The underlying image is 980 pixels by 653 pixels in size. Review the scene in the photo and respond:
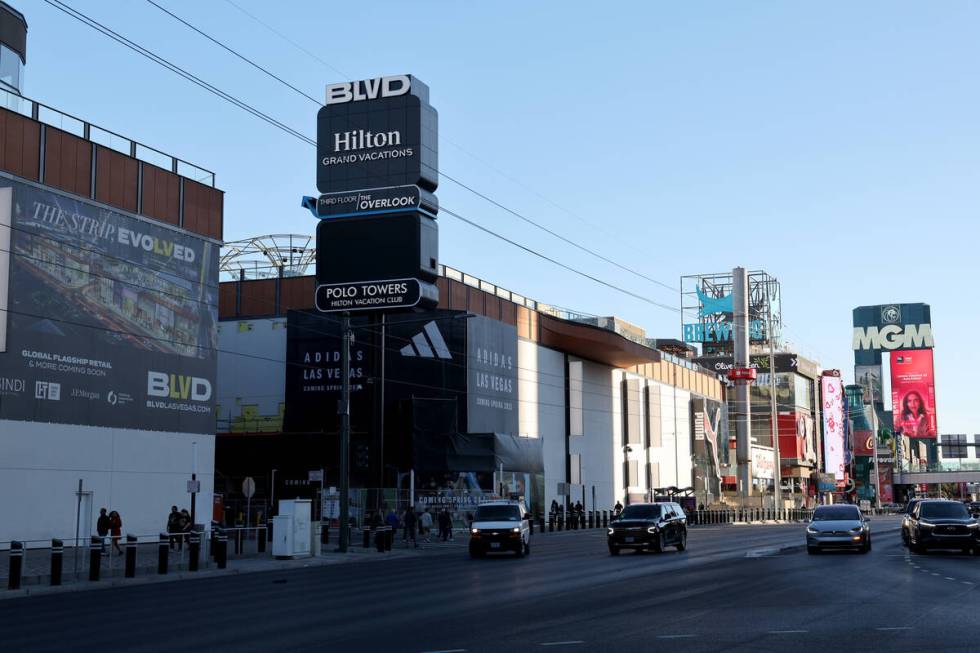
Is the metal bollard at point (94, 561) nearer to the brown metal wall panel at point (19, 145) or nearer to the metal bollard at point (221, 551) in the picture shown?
the metal bollard at point (221, 551)

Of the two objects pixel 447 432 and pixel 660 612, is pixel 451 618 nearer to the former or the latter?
pixel 660 612

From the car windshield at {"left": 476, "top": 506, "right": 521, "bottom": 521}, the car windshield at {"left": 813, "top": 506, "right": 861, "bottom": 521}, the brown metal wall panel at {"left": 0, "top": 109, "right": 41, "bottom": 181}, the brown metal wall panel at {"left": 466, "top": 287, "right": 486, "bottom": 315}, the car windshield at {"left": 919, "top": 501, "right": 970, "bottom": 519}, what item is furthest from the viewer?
the brown metal wall panel at {"left": 466, "top": 287, "right": 486, "bottom": 315}

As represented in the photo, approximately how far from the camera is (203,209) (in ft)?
166

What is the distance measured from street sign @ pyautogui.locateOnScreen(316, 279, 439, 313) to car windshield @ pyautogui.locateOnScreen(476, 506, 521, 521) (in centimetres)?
1486

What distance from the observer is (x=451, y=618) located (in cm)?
1716

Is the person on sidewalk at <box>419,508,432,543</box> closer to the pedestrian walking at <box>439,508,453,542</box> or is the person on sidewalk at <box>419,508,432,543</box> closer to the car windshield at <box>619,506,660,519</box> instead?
the pedestrian walking at <box>439,508,453,542</box>

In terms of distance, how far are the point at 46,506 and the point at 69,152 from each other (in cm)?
1328

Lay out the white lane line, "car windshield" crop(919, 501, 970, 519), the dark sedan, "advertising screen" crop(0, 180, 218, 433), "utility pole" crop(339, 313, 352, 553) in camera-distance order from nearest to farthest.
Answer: the white lane line → the dark sedan → "car windshield" crop(919, 501, 970, 519) → "utility pole" crop(339, 313, 352, 553) → "advertising screen" crop(0, 180, 218, 433)

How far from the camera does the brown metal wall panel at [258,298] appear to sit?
70.9m

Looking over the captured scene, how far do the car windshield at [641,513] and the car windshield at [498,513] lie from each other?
12.0 ft

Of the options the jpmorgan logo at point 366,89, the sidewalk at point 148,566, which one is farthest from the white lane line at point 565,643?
the jpmorgan logo at point 366,89

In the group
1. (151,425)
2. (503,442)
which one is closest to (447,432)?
(503,442)

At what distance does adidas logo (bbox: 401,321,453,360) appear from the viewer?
2621 inches

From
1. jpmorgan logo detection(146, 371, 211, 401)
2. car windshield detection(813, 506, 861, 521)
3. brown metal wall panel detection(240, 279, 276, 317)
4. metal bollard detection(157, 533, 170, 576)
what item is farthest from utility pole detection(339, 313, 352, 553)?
brown metal wall panel detection(240, 279, 276, 317)
